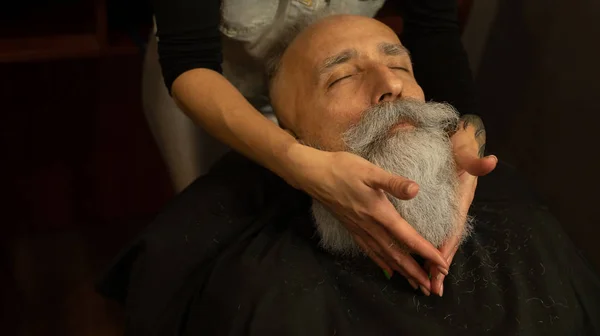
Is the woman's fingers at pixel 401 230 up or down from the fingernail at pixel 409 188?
down

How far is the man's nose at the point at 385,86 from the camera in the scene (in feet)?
2.99

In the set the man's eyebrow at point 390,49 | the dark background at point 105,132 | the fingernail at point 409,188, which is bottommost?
the dark background at point 105,132

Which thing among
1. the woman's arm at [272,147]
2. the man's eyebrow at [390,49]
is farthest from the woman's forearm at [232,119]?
the man's eyebrow at [390,49]

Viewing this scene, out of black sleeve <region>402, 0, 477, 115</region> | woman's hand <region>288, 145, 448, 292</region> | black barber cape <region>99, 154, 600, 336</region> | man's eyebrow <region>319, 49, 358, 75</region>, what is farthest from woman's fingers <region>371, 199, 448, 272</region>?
black sleeve <region>402, 0, 477, 115</region>

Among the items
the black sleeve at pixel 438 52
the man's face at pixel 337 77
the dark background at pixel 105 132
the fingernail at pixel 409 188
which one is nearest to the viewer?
the fingernail at pixel 409 188

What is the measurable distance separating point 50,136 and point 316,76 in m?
0.88

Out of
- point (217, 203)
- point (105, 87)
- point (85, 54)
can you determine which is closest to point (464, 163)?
point (217, 203)

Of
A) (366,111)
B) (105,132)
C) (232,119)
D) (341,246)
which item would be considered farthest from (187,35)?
(105,132)

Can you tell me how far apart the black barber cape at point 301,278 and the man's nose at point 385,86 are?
24 centimetres

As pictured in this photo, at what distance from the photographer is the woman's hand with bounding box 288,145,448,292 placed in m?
0.77

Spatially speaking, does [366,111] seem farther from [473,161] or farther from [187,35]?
[187,35]

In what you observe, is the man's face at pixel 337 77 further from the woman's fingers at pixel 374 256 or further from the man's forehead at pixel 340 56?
the woman's fingers at pixel 374 256

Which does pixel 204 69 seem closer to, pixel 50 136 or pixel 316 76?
pixel 316 76

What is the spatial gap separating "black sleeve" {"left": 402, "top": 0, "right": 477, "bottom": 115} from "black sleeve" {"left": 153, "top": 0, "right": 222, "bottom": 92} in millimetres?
403
